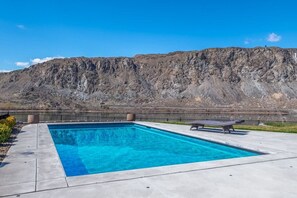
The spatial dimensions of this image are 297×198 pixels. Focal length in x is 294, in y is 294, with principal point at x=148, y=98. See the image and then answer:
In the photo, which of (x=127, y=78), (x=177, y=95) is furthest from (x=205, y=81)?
(x=127, y=78)

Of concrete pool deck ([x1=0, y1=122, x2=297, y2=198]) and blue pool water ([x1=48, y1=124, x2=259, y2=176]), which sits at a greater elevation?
concrete pool deck ([x1=0, y1=122, x2=297, y2=198])

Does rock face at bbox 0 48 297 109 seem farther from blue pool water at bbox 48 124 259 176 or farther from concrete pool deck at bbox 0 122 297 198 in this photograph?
concrete pool deck at bbox 0 122 297 198

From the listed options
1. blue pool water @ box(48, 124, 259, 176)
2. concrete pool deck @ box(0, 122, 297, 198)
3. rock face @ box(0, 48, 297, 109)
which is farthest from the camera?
rock face @ box(0, 48, 297, 109)

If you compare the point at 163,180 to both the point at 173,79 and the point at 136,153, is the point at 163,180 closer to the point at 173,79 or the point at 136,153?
the point at 136,153

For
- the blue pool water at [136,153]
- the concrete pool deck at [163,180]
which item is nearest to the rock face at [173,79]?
the blue pool water at [136,153]

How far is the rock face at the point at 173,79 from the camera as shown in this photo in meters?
81.3

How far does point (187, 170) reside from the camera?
5758mm

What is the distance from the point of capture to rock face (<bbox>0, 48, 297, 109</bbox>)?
81312mm

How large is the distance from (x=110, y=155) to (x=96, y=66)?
9139 centimetres

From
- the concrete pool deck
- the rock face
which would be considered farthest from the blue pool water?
the rock face

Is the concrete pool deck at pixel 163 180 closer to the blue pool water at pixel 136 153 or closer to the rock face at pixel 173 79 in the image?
the blue pool water at pixel 136 153

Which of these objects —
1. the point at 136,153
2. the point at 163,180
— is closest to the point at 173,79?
the point at 136,153

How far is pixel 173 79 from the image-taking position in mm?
91438

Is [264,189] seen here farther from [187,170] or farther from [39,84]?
[39,84]
